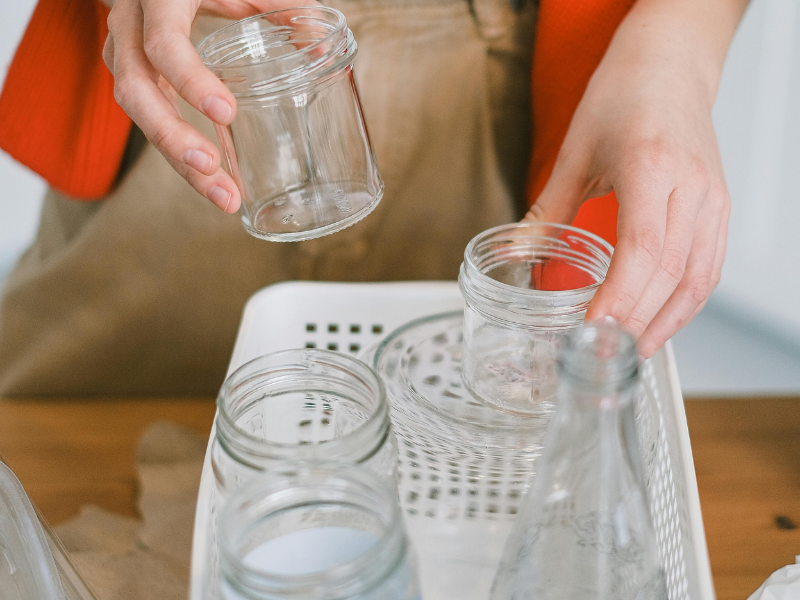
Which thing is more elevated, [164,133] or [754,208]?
[164,133]

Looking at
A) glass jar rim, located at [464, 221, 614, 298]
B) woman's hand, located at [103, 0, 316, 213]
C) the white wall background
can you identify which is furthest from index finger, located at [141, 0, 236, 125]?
the white wall background

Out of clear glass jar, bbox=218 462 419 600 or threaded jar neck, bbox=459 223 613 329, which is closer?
clear glass jar, bbox=218 462 419 600

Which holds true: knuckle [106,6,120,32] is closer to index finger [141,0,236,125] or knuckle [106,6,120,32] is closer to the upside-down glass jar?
index finger [141,0,236,125]

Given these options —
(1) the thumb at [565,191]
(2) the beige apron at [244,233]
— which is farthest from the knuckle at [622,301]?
(2) the beige apron at [244,233]

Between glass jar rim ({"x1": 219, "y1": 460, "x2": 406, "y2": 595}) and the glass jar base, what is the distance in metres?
0.16

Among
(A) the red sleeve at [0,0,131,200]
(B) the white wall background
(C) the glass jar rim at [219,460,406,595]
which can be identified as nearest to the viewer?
(C) the glass jar rim at [219,460,406,595]

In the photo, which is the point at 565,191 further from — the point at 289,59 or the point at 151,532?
the point at 151,532

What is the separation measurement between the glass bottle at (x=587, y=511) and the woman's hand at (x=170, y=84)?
0.17m

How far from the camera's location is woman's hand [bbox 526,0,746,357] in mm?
302

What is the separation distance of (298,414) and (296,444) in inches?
2.6

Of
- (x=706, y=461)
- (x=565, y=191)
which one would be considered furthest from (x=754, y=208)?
(x=565, y=191)

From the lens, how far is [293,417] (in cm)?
30

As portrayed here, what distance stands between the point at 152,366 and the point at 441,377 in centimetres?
35

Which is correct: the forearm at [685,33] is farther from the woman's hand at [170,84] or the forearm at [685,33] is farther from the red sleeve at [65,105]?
the red sleeve at [65,105]
